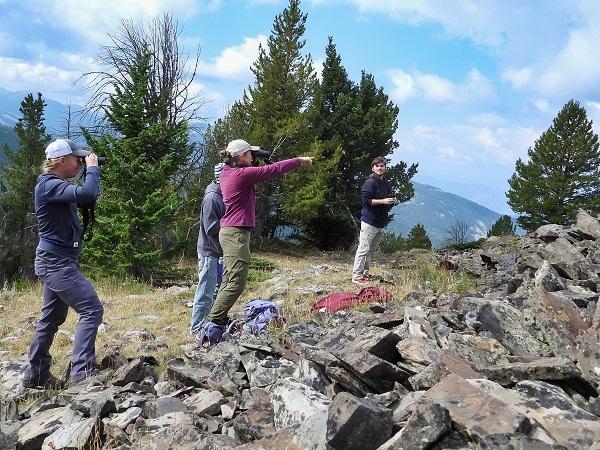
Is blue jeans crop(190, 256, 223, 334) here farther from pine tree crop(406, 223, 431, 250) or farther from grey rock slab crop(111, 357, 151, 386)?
pine tree crop(406, 223, 431, 250)

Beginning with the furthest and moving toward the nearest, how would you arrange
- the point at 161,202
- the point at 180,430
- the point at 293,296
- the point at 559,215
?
the point at 559,215 < the point at 161,202 < the point at 293,296 < the point at 180,430

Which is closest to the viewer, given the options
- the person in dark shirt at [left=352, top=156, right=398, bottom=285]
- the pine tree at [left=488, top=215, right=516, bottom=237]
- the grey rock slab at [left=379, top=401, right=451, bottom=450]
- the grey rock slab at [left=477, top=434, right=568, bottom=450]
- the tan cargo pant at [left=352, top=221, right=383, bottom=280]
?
the grey rock slab at [left=477, top=434, right=568, bottom=450]

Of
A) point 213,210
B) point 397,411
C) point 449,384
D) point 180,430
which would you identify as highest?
point 213,210

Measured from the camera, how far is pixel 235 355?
4.59 metres

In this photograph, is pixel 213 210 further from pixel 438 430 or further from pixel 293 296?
pixel 438 430

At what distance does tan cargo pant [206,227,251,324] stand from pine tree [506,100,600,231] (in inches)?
1083

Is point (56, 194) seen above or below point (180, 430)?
above

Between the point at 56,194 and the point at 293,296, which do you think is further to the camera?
the point at 293,296

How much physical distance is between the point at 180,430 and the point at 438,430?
1464mm

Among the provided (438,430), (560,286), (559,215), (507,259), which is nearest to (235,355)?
(438,430)

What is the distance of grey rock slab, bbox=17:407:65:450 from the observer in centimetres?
338

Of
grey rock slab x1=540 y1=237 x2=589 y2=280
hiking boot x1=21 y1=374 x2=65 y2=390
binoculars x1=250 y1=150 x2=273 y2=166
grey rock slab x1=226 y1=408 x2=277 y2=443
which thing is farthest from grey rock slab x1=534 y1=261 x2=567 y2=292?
hiking boot x1=21 y1=374 x2=65 y2=390

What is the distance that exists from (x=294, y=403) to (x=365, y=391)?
0.57 meters

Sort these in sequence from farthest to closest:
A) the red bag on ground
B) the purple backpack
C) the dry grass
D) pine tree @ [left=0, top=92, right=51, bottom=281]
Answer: pine tree @ [left=0, top=92, right=51, bottom=281]
the red bag on ground
the dry grass
the purple backpack
